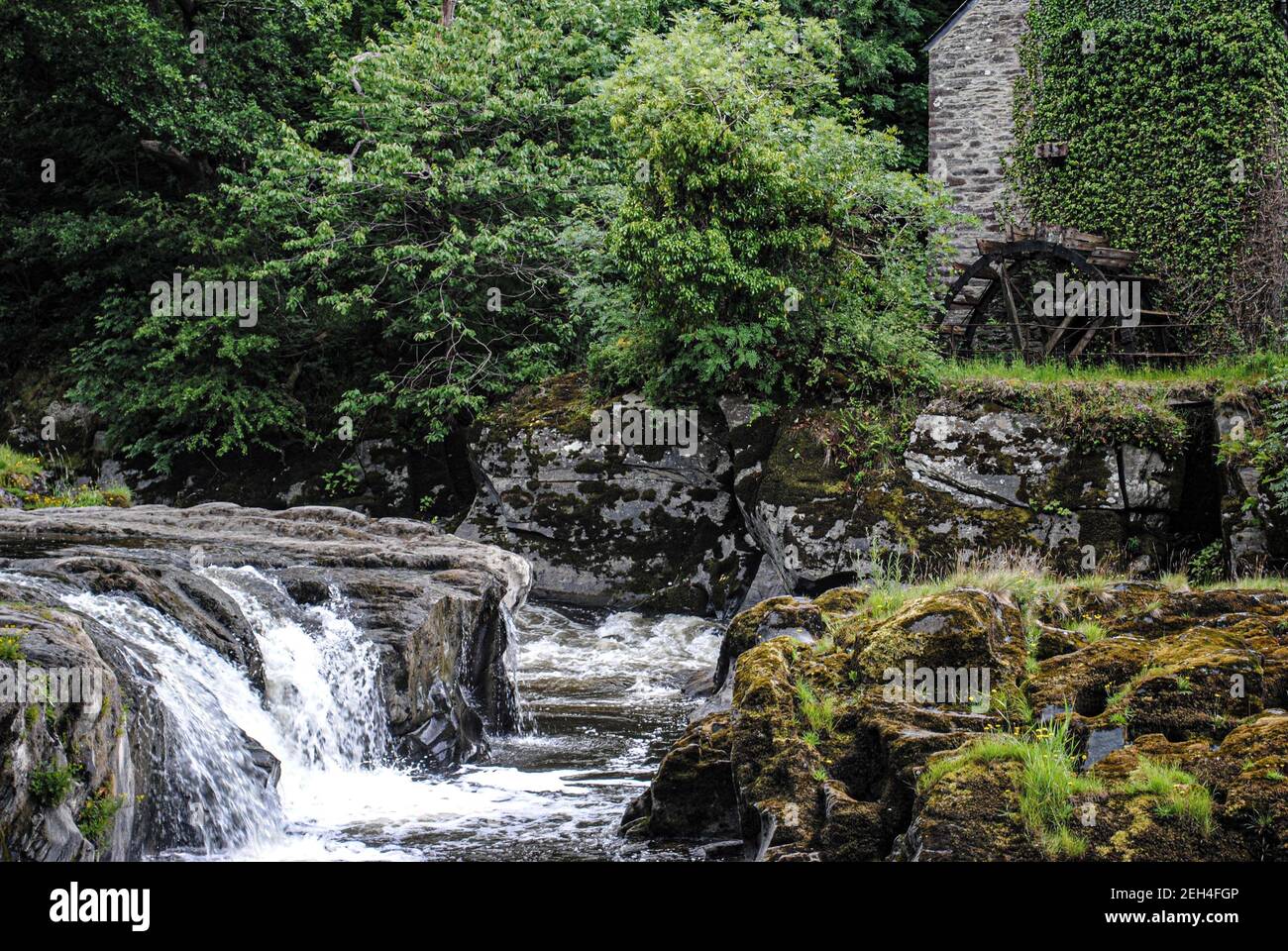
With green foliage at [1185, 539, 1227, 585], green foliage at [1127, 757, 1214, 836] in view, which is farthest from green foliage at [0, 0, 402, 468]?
green foliage at [1127, 757, 1214, 836]

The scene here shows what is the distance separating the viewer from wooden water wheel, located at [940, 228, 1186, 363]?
18.8 metres

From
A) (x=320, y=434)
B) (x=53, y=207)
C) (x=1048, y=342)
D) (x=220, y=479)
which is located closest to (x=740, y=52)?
(x=1048, y=342)

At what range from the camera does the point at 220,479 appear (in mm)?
19891

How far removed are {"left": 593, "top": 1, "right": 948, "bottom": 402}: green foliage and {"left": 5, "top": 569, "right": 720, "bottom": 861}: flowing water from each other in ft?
20.3

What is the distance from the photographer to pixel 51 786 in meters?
5.00

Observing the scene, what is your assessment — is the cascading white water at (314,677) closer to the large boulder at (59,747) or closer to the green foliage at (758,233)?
the large boulder at (59,747)

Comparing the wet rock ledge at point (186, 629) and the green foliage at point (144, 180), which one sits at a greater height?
the green foliage at point (144, 180)

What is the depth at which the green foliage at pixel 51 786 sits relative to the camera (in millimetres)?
4934

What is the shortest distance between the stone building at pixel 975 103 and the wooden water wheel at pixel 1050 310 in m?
1.29

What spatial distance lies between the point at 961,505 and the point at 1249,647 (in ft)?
27.6

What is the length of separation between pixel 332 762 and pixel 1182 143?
16682mm

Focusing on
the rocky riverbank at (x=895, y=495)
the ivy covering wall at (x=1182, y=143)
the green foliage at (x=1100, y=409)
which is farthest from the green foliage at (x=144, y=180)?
the ivy covering wall at (x=1182, y=143)

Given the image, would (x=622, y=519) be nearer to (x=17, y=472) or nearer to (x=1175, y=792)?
(x=17, y=472)

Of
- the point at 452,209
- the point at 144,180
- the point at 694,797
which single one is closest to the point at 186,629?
the point at 694,797
